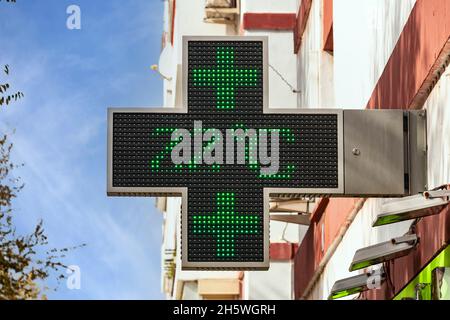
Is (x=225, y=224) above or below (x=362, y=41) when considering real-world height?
below

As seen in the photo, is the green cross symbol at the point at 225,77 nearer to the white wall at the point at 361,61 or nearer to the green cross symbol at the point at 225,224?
the green cross symbol at the point at 225,224

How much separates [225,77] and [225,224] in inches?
42.6

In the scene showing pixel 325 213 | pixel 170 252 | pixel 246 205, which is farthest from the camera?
pixel 170 252

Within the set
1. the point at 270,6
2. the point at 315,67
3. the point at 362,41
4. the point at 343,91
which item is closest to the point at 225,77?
the point at 362,41

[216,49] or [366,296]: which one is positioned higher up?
[216,49]

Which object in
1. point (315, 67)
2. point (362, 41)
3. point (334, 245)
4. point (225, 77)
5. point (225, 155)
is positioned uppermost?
point (315, 67)

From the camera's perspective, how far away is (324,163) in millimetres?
11617

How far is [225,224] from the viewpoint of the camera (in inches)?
452

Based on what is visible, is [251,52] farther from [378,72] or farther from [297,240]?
[297,240]

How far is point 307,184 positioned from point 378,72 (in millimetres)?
3630

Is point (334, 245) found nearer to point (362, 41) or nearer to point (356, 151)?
point (362, 41)

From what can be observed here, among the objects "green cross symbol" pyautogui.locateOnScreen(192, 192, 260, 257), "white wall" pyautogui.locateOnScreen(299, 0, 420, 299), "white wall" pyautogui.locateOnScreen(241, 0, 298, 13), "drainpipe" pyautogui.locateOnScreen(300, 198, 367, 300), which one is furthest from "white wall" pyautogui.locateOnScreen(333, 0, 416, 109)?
"white wall" pyautogui.locateOnScreen(241, 0, 298, 13)
